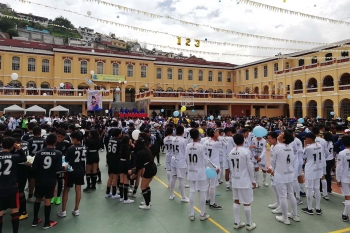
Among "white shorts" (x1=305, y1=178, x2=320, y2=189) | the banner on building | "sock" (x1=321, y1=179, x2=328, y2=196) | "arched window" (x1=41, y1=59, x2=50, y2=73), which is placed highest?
"arched window" (x1=41, y1=59, x2=50, y2=73)

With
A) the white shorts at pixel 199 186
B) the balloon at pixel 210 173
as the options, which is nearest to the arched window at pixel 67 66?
the white shorts at pixel 199 186

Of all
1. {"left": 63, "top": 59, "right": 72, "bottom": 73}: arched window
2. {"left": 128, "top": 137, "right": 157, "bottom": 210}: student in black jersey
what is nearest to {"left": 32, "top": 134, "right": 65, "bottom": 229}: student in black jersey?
{"left": 128, "top": 137, "right": 157, "bottom": 210}: student in black jersey

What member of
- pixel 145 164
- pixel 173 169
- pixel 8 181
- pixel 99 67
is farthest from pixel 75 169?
pixel 99 67

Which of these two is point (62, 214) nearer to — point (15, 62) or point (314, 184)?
point (314, 184)

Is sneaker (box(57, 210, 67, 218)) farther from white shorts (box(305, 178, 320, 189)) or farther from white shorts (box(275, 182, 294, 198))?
white shorts (box(305, 178, 320, 189))

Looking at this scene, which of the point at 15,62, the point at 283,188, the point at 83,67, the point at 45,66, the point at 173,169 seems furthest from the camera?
the point at 83,67

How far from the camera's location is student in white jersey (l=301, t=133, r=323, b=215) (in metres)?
5.26

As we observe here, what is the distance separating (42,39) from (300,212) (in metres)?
59.4

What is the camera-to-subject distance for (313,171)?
A: 208 inches

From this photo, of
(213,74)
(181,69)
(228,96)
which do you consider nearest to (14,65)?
(181,69)

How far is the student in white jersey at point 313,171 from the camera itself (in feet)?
17.3

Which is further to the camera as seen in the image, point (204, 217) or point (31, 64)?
point (31, 64)

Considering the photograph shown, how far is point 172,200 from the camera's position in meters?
6.16

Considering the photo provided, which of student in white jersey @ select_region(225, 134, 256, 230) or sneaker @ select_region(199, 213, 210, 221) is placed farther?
sneaker @ select_region(199, 213, 210, 221)
